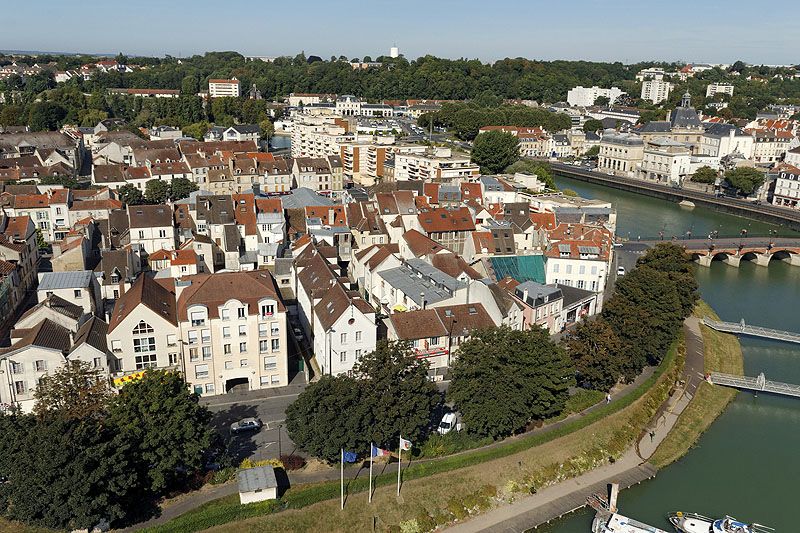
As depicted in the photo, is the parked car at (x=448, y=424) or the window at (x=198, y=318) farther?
the window at (x=198, y=318)

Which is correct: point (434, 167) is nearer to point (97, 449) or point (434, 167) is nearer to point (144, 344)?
point (144, 344)

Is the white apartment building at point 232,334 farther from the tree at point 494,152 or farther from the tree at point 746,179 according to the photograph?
the tree at point 746,179

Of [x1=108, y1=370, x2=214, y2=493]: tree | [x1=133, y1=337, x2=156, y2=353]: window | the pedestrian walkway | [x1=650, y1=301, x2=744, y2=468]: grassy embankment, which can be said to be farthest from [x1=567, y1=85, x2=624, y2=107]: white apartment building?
[x1=108, y1=370, x2=214, y2=493]: tree

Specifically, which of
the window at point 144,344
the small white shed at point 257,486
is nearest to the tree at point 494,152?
the window at point 144,344

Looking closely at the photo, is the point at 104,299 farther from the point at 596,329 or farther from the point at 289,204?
the point at 596,329

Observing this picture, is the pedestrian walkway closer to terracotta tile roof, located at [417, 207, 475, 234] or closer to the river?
the river

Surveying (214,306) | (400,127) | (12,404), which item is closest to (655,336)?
(214,306)

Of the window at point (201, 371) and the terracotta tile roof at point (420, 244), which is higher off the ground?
the terracotta tile roof at point (420, 244)
